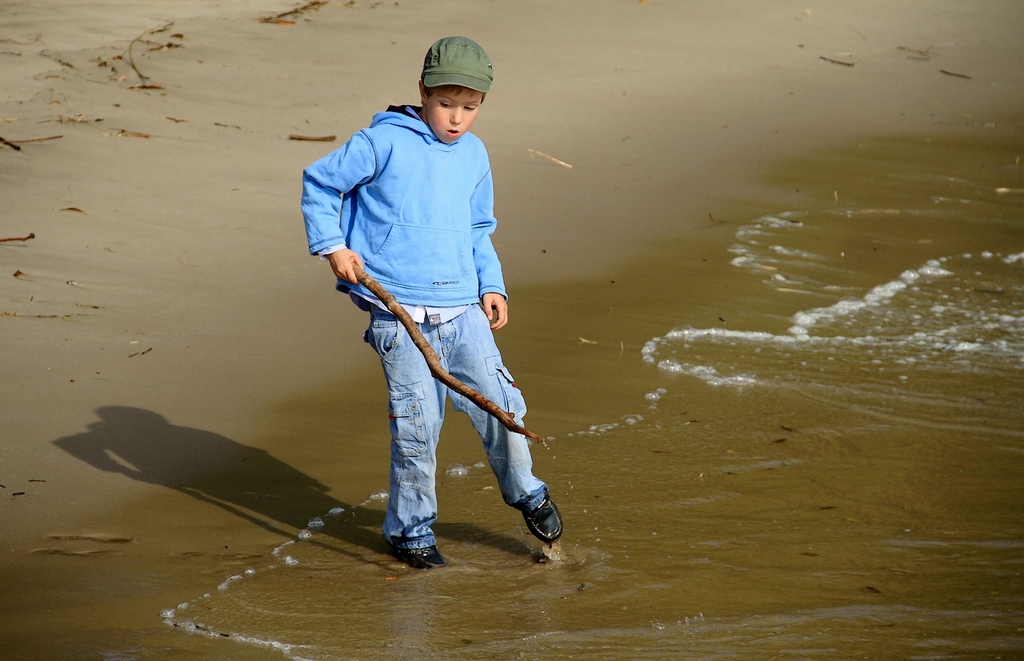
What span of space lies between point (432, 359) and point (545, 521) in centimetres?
66

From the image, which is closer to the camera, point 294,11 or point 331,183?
point 331,183

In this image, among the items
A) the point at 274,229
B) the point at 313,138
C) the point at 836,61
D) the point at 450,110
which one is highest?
the point at 450,110

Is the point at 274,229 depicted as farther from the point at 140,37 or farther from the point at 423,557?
the point at 140,37

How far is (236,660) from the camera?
262 centimetres

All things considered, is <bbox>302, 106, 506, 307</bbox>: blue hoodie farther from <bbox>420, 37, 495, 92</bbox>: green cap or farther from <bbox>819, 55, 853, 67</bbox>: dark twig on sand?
<bbox>819, 55, 853, 67</bbox>: dark twig on sand

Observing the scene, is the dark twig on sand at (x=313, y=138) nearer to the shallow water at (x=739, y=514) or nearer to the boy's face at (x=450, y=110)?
the shallow water at (x=739, y=514)

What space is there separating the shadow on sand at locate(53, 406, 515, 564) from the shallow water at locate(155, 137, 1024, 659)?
3cm

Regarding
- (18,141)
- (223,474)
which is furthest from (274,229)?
(223,474)

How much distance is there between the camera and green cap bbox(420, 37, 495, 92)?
9.36 feet

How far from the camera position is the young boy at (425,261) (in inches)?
115

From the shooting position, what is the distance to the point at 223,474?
3705 millimetres

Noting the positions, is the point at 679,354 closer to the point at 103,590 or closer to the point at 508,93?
the point at 103,590

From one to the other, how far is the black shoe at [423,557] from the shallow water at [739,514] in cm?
3

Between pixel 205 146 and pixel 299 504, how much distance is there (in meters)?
3.73
